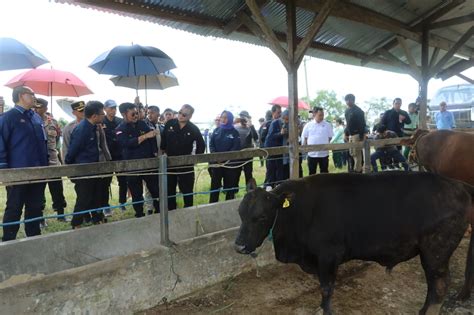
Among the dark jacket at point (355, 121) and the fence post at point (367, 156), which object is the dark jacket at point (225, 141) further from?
the dark jacket at point (355, 121)

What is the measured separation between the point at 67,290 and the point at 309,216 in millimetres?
2128

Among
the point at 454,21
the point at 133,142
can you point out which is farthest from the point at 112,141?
the point at 454,21

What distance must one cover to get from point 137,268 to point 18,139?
6.85ft

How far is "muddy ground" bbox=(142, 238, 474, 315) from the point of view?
11.7ft

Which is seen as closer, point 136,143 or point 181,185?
point 136,143

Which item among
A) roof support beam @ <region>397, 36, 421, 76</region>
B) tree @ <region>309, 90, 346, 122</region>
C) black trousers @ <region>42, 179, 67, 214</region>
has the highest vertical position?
tree @ <region>309, 90, 346, 122</region>

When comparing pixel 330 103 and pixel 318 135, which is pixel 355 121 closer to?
pixel 318 135

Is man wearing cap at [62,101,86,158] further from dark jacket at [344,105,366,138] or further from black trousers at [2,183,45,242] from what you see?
dark jacket at [344,105,366,138]

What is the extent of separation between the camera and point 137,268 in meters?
3.48

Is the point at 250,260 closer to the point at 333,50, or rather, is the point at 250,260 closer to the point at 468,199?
the point at 468,199

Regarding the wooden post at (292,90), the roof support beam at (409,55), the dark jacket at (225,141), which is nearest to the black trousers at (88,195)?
the dark jacket at (225,141)

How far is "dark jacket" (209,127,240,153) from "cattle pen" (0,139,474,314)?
1.94 metres

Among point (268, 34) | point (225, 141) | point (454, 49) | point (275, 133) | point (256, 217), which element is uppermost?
point (454, 49)

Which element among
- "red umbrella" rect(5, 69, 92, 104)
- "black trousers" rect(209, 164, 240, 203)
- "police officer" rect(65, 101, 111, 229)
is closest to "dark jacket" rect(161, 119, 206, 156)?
"black trousers" rect(209, 164, 240, 203)
